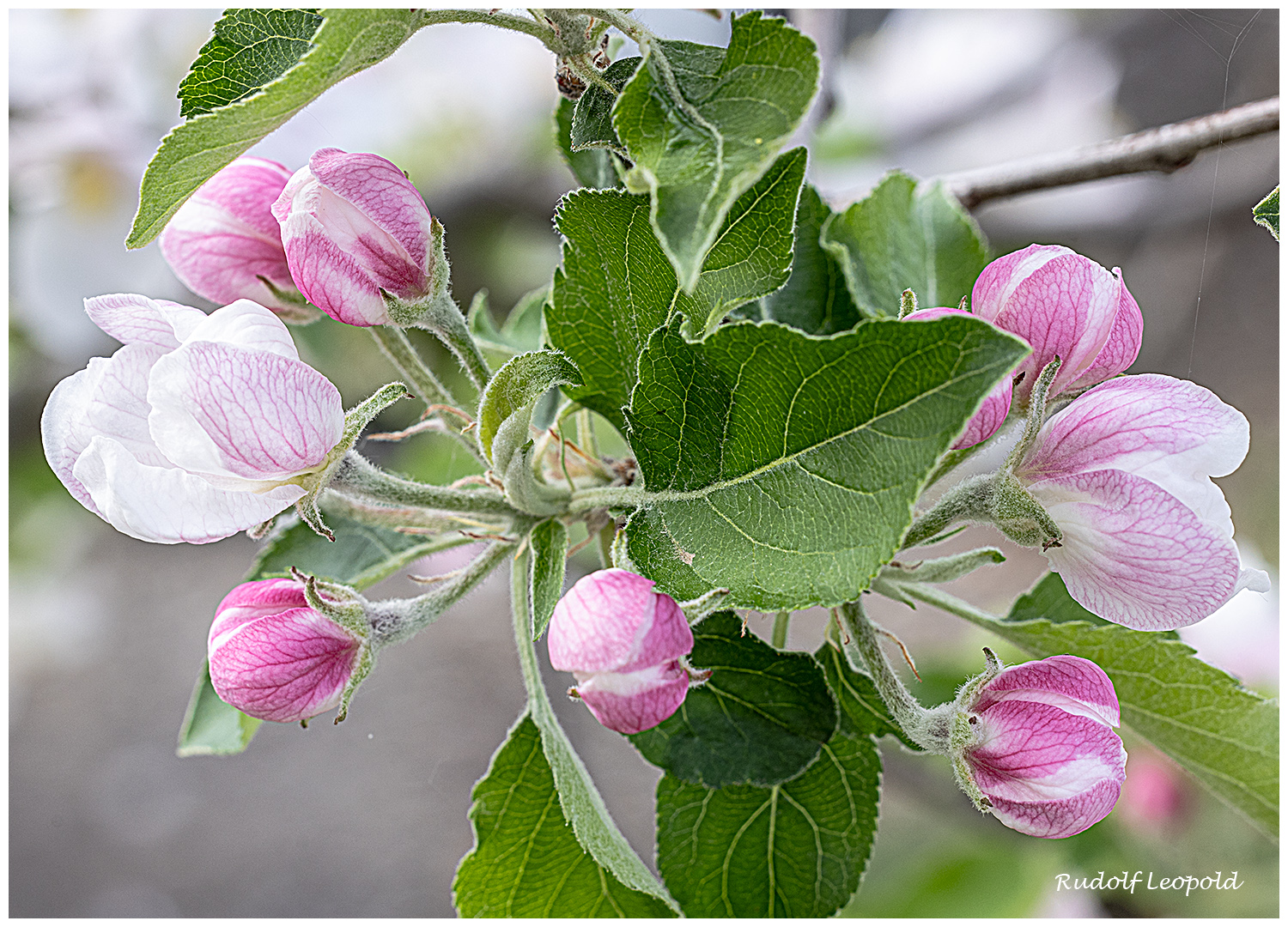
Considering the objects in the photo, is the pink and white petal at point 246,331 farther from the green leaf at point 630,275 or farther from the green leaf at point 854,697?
the green leaf at point 854,697

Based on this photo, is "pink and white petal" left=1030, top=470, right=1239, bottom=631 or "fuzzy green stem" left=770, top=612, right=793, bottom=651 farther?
"fuzzy green stem" left=770, top=612, right=793, bottom=651

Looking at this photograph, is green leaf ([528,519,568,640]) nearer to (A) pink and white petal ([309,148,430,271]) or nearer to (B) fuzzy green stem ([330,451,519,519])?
(B) fuzzy green stem ([330,451,519,519])

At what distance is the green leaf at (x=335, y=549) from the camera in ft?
2.18

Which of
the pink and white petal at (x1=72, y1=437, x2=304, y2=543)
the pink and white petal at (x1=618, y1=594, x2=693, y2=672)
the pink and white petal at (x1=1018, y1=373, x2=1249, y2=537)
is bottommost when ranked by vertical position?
the pink and white petal at (x1=618, y1=594, x2=693, y2=672)

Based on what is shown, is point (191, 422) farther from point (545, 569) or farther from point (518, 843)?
point (518, 843)

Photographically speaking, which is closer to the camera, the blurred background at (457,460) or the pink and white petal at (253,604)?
the pink and white petal at (253,604)

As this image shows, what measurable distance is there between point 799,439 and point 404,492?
7.4 inches

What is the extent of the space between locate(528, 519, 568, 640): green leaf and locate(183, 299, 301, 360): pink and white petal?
0.47 feet

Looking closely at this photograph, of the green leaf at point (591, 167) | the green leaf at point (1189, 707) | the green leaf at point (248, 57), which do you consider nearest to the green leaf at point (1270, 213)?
the green leaf at point (1189, 707)

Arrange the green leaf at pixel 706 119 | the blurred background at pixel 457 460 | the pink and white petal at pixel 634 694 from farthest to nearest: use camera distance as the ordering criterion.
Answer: the blurred background at pixel 457 460 < the pink and white petal at pixel 634 694 < the green leaf at pixel 706 119

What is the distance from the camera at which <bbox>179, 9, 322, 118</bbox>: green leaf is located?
1.34 feet

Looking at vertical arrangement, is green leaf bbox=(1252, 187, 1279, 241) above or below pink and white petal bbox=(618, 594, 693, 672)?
above

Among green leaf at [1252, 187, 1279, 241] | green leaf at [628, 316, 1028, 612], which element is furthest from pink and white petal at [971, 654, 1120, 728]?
green leaf at [1252, 187, 1279, 241]

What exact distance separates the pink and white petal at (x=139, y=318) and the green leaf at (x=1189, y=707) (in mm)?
436
